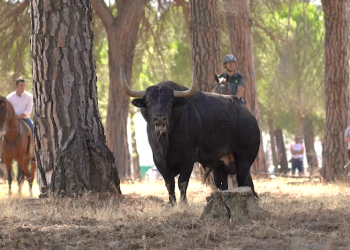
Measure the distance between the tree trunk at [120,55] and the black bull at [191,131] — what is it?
10.3 m

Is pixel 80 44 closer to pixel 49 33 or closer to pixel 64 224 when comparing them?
pixel 49 33

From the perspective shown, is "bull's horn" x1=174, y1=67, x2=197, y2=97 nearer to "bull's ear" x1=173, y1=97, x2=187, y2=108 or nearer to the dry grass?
"bull's ear" x1=173, y1=97, x2=187, y2=108

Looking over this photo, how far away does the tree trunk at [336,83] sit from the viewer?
16516 millimetres

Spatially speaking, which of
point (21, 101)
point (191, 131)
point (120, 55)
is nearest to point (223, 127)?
point (191, 131)

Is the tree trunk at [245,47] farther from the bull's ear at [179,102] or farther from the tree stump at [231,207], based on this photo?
the tree stump at [231,207]

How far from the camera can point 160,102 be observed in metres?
9.18

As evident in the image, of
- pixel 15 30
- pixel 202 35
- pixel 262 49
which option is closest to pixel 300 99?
pixel 262 49

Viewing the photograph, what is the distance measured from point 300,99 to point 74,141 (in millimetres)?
21839

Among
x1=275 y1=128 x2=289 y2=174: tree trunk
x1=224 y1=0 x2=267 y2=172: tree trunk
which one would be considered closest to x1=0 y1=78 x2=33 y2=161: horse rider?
x1=224 y1=0 x2=267 y2=172: tree trunk

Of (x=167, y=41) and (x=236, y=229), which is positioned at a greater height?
(x=167, y=41)

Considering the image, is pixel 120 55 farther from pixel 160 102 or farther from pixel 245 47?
pixel 160 102

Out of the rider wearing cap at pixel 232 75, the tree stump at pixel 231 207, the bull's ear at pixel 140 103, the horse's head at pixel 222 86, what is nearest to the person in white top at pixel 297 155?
the rider wearing cap at pixel 232 75

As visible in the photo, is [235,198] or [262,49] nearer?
[235,198]

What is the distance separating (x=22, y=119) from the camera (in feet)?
47.9
